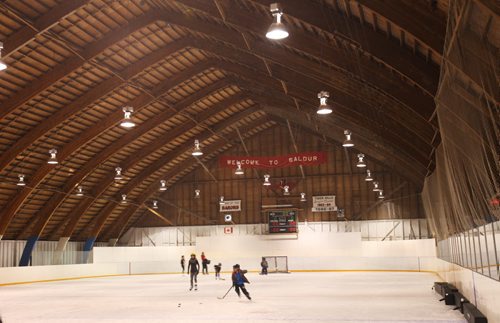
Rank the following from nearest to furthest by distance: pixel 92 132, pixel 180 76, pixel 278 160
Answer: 1. pixel 180 76
2. pixel 92 132
3. pixel 278 160

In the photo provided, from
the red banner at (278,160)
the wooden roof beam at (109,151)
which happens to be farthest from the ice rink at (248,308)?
the wooden roof beam at (109,151)

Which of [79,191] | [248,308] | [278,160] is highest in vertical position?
[278,160]

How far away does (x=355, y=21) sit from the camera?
19.3 meters

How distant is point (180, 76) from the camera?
36.2 meters

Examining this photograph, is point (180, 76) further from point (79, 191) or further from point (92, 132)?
point (79, 191)

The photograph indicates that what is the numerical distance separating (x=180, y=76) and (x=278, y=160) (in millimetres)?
9138

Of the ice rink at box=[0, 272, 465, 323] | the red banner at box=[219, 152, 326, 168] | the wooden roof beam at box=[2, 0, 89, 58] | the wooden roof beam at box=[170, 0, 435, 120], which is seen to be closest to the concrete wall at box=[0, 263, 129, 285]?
the ice rink at box=[0, 272, 465, 323]

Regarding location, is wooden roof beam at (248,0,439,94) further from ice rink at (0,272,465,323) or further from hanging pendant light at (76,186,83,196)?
hanging pendant light at (76,186,83,196)

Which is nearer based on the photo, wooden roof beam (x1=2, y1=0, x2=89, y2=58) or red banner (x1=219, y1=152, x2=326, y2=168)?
wooden roof beam (x1=2, y1=0, x2=89, y2=58)

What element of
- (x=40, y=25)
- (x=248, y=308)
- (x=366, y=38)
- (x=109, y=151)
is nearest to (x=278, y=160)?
(x=109, y=151)

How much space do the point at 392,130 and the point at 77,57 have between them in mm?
17232

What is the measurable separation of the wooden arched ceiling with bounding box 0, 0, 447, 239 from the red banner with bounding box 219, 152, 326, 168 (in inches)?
108

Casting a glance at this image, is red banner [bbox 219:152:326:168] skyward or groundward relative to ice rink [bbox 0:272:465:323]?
skyward

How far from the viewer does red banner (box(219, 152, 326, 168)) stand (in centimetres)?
3803
